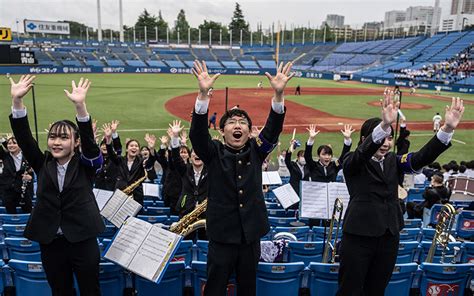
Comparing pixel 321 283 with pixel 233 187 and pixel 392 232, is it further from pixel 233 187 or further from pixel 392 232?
pixel 233 187

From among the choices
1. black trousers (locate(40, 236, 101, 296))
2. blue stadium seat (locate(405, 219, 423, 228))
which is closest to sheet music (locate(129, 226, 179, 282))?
black trousers (locate(40, 236, 101, 296))

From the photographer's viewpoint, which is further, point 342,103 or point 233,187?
point 342,103

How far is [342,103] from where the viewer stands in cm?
3300

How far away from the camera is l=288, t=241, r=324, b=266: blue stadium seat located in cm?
532

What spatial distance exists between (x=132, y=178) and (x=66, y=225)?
355cm

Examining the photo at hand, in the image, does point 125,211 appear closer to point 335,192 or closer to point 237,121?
point 237,121

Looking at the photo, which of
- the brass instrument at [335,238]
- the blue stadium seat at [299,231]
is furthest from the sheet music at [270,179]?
the brass instrument at [335,238]

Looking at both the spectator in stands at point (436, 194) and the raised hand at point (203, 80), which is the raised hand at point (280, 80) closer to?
the raised hand at point (203, 80)

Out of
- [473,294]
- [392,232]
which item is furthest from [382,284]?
[473,294]

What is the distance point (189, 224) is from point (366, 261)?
2.29 metres

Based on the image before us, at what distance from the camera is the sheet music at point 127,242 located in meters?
4.09

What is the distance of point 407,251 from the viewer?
215 inches

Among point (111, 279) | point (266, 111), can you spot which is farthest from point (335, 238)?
point (266, 111)

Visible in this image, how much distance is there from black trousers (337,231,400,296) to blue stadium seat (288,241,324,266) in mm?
1232
